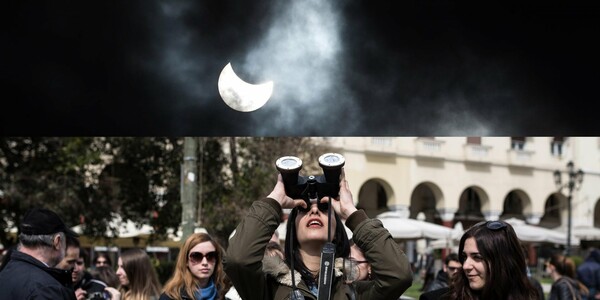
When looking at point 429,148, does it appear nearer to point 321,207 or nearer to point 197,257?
point 197,257

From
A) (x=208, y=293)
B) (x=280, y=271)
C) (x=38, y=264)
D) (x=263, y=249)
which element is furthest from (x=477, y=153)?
(x=263, y=249)

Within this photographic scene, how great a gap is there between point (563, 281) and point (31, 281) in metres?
5.82

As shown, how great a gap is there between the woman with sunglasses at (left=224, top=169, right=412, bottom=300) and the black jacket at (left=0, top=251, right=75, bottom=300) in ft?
3.92

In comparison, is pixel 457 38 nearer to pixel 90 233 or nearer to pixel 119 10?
pixel 119 10

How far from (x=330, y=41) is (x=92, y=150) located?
1892cm

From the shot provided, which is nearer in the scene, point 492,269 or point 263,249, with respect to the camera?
point 263,249

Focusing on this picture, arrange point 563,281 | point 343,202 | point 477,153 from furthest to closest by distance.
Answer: point 477,153, point 563,281, point 343,202

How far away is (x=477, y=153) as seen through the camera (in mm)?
43906

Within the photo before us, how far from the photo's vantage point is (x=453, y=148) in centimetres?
4334

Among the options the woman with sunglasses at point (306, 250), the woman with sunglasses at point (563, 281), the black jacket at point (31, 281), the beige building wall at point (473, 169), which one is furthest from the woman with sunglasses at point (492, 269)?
the beige building wall at point (473, 169)

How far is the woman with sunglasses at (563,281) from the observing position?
8711 millimetres

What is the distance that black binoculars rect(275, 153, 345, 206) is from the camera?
343 cm

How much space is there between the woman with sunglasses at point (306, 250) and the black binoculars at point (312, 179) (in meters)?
0.03

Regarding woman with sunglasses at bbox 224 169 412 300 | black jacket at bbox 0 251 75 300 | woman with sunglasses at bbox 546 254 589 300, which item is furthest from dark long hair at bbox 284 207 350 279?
woman with sunglasses at bbox 546 254 589 300
